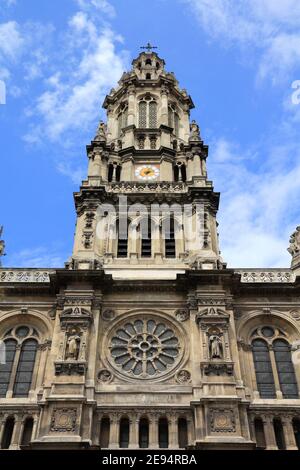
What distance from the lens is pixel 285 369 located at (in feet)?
82.2

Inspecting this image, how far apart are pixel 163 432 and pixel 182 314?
19.5 feet

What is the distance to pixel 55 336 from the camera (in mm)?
25234

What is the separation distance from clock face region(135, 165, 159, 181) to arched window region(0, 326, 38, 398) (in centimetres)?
1343

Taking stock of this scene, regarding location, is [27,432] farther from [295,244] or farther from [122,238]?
[295,244]

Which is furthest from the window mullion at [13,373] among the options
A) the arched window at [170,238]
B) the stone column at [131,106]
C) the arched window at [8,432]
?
the stone column at [131,106]

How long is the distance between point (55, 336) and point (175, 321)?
5.69 metres

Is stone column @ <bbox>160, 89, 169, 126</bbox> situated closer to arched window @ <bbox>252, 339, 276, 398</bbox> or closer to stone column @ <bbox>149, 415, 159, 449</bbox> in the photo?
arched window @ <bbox>252, 339, 276, 398</bbox>

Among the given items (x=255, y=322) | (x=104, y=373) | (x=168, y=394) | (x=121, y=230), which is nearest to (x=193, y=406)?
(x=168, y=394)

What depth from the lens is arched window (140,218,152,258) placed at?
31.0m

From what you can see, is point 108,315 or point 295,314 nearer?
point 108,315

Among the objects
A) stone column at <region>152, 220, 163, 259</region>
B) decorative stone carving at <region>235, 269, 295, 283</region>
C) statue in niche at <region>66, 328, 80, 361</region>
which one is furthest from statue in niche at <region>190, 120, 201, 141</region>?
statue in niche at <region>66, 328, 80, 361</region>

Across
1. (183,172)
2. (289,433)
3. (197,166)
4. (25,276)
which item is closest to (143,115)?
(183,172)

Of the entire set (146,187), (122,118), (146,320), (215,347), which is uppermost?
(122,118)

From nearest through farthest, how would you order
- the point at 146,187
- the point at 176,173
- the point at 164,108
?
the point at 146,187 → the point at 176,173 → the point at 164,108
